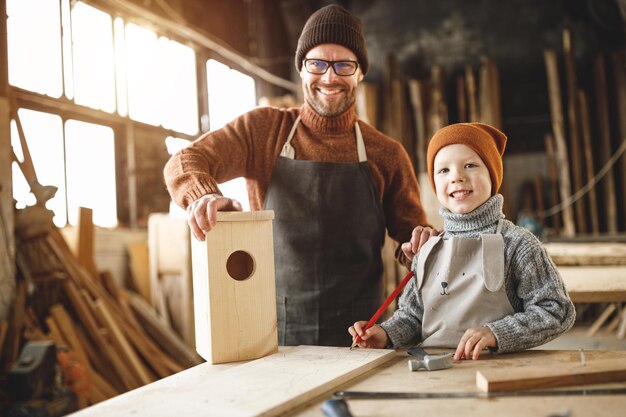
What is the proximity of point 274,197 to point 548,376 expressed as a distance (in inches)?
55.4

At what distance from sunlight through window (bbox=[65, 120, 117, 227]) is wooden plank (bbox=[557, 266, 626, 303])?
405 cm

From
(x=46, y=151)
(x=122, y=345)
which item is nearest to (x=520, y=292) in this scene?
(x=122, y=345)

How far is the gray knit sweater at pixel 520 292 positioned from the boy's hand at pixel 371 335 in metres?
0.03

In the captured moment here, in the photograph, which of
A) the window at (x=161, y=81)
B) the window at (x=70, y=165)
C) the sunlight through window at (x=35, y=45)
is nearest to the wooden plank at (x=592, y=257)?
the window at (x=70, y=165)

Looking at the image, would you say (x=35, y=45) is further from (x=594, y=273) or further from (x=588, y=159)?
(x=588, y=159)

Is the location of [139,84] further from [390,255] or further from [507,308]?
[507,308]

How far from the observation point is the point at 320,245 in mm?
2412

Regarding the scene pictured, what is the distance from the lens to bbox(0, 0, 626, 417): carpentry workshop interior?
1478 mm

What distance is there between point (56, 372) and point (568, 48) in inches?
278

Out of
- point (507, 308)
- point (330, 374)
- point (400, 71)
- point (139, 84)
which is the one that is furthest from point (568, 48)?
point (330, 374)

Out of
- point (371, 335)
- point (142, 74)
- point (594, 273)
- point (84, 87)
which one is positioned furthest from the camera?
point (142, 74)

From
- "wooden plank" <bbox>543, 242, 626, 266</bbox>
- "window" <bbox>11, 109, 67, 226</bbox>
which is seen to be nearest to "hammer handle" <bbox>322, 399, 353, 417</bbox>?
"wooden plank" <bbox>543, 242, 626, 266</bbox>

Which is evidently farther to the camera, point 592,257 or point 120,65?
point 120,65

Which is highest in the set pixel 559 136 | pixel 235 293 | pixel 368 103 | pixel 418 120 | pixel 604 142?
pixel 368 103
